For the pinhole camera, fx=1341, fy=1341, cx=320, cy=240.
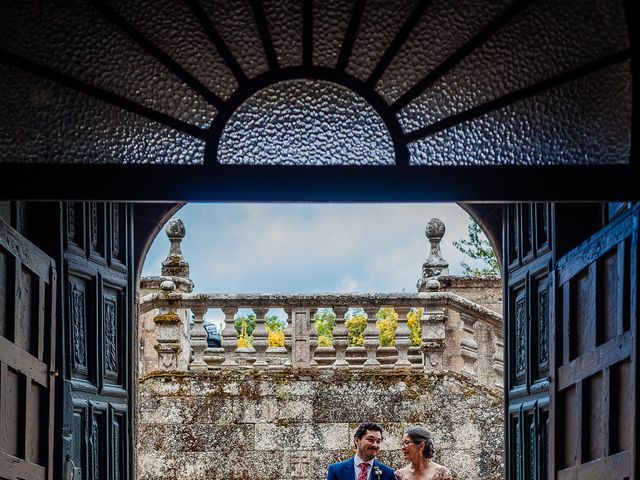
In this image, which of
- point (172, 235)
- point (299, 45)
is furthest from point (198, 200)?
point (172, 235)

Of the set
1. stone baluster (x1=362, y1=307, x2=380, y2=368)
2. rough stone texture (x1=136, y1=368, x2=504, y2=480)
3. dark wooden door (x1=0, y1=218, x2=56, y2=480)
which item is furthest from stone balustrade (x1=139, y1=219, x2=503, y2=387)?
dark wooden door (x1=0, y1=218, x2=56, y2=480)

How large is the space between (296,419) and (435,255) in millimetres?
3013

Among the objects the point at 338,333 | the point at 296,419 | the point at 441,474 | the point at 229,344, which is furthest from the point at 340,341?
the point at 441,474

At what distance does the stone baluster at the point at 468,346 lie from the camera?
1166 centimetres

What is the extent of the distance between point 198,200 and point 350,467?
3.96 metres

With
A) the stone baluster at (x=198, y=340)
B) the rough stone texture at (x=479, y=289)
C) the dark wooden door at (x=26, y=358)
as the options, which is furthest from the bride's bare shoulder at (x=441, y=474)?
the rough stone texture at (x=479, y=289)

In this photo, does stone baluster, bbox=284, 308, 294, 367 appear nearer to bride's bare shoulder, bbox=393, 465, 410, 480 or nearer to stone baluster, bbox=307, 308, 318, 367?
stone baluster, bbox=307, 308, 318, 367

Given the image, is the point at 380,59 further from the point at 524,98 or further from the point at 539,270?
the point at 539,270

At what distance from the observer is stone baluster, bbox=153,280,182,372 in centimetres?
1141

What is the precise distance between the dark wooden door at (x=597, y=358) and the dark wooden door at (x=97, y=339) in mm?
2420

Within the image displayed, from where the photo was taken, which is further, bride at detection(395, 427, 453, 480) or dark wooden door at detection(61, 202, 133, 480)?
bride at detection(395, 427, 453, 480)

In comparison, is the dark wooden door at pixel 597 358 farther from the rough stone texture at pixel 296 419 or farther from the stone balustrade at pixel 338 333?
the stone balustrade at pixel 338 333

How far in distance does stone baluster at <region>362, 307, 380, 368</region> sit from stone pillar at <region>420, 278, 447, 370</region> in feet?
1.33

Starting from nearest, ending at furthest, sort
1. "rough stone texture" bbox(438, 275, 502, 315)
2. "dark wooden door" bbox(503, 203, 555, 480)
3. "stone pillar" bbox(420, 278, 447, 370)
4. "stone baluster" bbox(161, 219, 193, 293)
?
"dark wooden door" bbox(503, 203, 555, 480) → "stone pillar" bbox(420, 278, 447, 370) → "stone baluster" bbox(161, 219, 193, 293) → "rough stone texture" bbox(438, 275, 502, 315)
